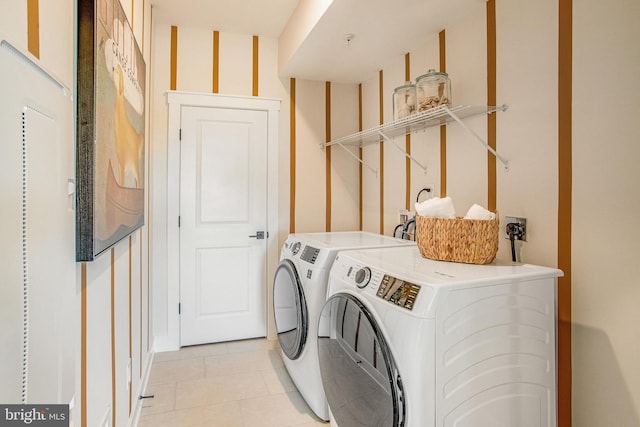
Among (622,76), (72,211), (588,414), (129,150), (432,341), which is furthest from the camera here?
(129,150)

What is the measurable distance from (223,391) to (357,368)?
4.09 ft

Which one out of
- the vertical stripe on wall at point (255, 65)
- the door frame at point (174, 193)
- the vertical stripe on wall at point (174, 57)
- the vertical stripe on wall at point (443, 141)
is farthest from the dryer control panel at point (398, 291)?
the vertical stripe on wall at point (174, 57)

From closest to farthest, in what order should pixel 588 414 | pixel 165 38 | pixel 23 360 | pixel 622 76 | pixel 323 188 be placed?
pixel 23 360
pixel 622 76
pixel 588 414
pixel 165 38
pixel 323 188

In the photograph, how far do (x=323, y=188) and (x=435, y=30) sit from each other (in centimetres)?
150

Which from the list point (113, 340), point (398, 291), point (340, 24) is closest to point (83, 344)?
point (113, 340)

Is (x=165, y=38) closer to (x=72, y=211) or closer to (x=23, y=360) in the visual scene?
(x=72, y=211)

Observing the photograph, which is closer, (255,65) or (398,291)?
(398,291)

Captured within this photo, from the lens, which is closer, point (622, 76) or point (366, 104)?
point (622, 76)

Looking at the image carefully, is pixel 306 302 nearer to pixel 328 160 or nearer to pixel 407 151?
pixel 407 151

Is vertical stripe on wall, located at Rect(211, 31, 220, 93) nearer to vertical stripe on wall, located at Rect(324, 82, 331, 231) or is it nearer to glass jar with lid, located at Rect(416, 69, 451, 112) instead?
vertical stripe on wall, located at Rect(324, 82, 331, 231)

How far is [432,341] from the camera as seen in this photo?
3.60 ft

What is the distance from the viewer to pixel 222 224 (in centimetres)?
294

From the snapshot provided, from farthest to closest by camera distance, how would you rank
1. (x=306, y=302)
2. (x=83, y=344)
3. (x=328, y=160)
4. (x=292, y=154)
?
1. (x=328, y=160)
2. (x=292, y=154)
3. (x=306, y=302)
4. (x=83, y=344)

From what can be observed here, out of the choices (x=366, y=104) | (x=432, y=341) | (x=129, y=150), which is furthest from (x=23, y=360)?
(x=366, y=104)
